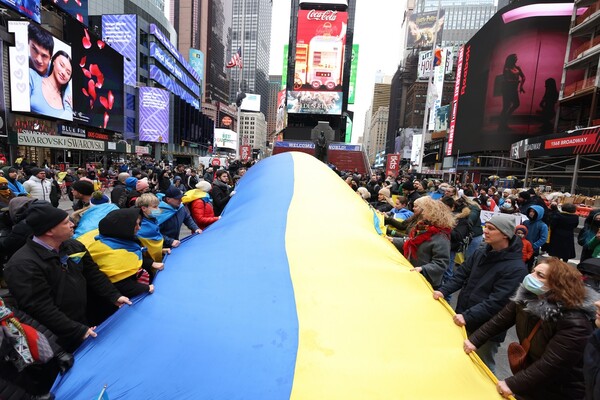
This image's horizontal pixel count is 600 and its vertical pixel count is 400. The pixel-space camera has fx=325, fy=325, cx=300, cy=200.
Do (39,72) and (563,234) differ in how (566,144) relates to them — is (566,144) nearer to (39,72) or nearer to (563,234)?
(563,234)

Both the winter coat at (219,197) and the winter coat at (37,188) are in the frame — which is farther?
the winter coat at (37,188)

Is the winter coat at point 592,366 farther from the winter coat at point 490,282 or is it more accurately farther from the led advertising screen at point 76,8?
the led advertising screen at point 76,8

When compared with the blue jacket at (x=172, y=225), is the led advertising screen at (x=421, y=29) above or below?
above

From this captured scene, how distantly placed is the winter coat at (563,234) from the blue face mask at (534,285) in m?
5.51

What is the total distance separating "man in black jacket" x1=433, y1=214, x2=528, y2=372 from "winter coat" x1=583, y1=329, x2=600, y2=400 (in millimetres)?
722

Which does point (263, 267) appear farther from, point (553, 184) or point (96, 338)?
point (553, 184)

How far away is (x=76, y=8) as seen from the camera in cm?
3600

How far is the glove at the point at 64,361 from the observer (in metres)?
1.94

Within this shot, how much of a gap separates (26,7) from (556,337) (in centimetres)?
3342

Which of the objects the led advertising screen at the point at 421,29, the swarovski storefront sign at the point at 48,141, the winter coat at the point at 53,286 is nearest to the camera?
the winter coat at the point at 53,286

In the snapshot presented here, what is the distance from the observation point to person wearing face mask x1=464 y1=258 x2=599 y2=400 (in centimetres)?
187

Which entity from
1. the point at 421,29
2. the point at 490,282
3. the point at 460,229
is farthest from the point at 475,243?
the point at 421,29

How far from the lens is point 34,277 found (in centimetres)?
199

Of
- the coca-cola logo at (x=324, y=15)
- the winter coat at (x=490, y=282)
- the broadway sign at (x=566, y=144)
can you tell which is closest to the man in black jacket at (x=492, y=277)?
the winter coat at (x=490, y=282)
